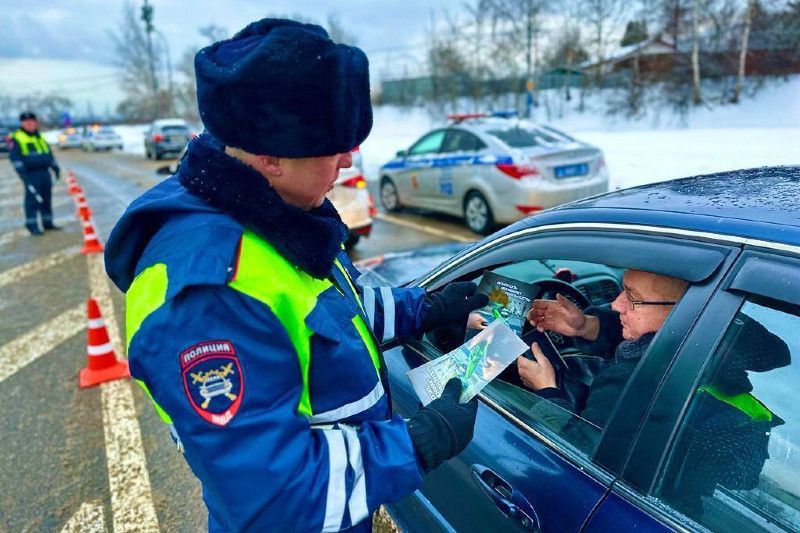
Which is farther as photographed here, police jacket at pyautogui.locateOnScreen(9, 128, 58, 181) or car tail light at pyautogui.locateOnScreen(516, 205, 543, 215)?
police jacket at pyautogui.locateOnScreen(9, 128, 58, 181)

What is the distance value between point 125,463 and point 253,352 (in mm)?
2530

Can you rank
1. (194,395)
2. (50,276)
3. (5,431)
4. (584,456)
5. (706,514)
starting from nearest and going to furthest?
(194,395) → (706,514) → (584,456) → (5,431) → (50,276)

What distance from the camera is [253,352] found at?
3.26 ft

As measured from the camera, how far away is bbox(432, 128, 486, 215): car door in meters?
7.63

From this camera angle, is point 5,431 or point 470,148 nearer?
point 5,431

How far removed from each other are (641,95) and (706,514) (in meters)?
29.6

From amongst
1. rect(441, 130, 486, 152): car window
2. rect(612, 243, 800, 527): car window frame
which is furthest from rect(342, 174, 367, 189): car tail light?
rect(612, 243, 800, 527): car window frame

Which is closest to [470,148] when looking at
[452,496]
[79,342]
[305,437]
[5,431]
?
[79,342]

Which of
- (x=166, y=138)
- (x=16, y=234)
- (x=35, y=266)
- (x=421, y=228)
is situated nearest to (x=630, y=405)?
(x=421, y=228)

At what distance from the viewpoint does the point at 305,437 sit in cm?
104

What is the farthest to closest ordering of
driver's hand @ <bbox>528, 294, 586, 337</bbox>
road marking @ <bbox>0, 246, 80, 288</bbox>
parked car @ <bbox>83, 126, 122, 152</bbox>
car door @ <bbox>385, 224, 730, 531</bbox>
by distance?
parked car @ <bbox>83, 126, 122, 152</bbox>
road marking @ <bbox>0, 246, 80, 288</bbox>
driver's hand @ <bbox>528, 294, 586, 337</bbox>
car door @ <bbox>385, 224, 730, 531</bbox>

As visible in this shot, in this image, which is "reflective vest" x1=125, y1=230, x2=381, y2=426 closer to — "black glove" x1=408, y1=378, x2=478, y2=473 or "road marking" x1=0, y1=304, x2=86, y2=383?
"black glove" x1=408, y1=378, x2=478, y2=473

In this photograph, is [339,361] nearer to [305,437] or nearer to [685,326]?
[305,437]

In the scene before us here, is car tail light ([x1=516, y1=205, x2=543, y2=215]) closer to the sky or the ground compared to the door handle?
closer to the ground
